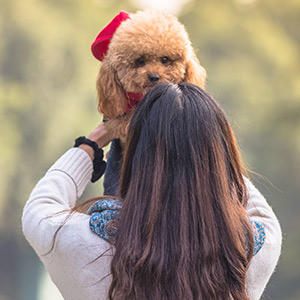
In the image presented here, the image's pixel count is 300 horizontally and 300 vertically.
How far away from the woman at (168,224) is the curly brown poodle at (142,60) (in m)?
0.59

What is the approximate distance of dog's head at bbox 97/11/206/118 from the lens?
5.66ft

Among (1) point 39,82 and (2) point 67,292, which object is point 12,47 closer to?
(1) point 39,82

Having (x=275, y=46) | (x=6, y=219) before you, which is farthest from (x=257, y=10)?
(x=6, y=219)

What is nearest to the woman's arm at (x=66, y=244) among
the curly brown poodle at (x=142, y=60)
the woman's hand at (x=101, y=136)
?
the woman's hand at (x=101, y=136)

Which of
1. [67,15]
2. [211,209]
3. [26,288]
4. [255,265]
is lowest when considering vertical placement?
[255,265]

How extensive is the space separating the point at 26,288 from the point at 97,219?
7473 millimetres

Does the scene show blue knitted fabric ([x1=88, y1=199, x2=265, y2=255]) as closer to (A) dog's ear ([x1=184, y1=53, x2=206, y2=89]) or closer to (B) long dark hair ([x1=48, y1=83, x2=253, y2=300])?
(B) long dark hair ([x1=48, y1=83, x2=253, y2=300])

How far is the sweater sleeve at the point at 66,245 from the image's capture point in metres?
→ 1.09

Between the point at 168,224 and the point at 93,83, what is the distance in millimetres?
6340

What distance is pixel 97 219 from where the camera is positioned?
3.57 feet

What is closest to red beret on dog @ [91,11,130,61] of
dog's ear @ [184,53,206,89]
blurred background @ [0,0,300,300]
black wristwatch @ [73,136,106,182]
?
dog's ear @ [184,53,206,89]

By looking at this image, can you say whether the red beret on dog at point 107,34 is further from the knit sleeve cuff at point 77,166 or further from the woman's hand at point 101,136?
the knit sleeve cuff at point 77,166

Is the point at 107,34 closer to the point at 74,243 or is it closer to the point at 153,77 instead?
the point at 153,77

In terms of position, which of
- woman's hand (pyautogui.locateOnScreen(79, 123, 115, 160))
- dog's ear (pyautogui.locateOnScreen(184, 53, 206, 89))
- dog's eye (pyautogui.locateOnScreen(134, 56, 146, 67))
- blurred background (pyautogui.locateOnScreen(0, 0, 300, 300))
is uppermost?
blurred background (pyautogui.locateOnScreen(0, 0, 300, 300))
